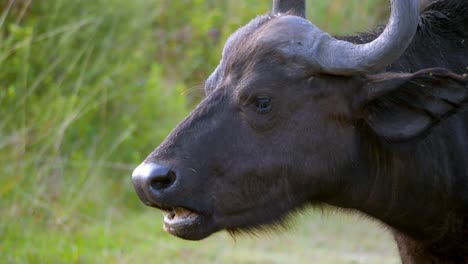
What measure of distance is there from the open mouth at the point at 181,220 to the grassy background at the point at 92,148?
92.7 inches

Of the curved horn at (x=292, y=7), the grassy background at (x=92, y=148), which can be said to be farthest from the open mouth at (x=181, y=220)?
the grassy background at (x=92, y=148)

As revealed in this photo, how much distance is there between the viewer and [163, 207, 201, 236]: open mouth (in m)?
4.79

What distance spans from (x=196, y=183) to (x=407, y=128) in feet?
3.87

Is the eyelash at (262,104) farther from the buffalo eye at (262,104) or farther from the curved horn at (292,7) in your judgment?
the curved horn at (292,7)

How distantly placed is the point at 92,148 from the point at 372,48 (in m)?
5.18

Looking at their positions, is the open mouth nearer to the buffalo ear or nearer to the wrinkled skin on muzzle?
the wrinkled skin on muzzle

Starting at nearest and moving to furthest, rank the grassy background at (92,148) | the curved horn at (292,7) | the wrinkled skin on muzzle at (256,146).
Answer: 1. the wrinkled skin on muzzle at (256,146)
2. the curved horn at (292,7)
3. the grassy background at (92,148)

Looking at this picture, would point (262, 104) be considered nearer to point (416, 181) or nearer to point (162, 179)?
point (162, 179)

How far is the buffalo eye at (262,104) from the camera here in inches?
191

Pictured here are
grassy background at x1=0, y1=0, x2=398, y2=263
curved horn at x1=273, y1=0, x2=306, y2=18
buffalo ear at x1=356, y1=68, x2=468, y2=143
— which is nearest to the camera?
buffalo ear at x1=356, y1=68, x2=468, y2=143

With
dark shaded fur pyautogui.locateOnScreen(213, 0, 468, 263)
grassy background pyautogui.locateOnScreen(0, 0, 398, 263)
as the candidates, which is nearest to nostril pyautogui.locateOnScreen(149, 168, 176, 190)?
dark shaded fur pyautogui.locateOnScreen(213, 0, 468, 263)

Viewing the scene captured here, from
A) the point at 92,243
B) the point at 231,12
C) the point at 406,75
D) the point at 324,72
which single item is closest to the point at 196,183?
the point at 324,72

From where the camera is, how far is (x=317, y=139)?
4914 mm

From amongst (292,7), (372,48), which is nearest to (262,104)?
(372,48)
